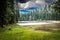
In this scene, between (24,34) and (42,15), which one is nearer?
(24,34)

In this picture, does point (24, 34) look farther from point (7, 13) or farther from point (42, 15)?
point (42, 15)

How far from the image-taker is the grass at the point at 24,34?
578cm

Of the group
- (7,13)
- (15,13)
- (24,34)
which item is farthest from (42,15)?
(24,34)

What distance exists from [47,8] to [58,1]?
56cm

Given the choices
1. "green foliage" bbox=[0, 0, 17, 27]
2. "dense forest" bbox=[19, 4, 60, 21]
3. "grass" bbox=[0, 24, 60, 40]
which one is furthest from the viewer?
"dense forest" bbox=[19, 4, 60, 21]

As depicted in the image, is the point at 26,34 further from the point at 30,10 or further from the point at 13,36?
the point at 30,10

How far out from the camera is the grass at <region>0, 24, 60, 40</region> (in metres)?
5.78

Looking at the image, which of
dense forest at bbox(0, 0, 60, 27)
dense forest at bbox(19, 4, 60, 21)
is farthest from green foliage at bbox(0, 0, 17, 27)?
dense forest at bbox(19, 4, 60, 21)

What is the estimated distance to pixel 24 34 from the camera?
237 inches

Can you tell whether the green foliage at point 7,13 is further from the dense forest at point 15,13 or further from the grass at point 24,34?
the grass at point 24,34

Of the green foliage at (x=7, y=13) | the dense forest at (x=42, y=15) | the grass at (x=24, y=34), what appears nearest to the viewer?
the grass at (x=24, y=34)

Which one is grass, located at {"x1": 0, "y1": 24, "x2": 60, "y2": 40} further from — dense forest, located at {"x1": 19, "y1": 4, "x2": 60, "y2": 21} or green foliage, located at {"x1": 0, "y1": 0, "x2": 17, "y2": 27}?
dense forest, located at {"x1": 19, "y1": 4, "x2": 60, "y2": 21}

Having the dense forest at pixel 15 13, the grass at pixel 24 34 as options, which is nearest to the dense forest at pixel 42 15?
the dense forest at pixel 15 13

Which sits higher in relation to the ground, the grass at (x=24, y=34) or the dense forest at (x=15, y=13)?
the dense forest at (x=15, y=13)
